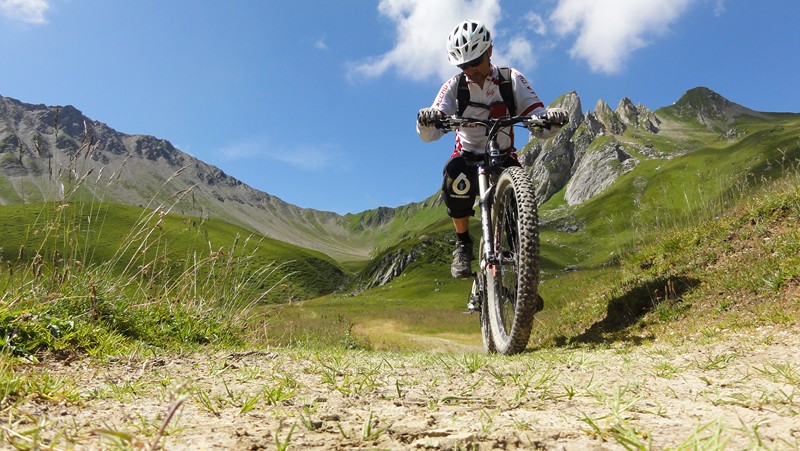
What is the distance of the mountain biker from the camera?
664cm

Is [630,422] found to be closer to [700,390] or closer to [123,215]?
[700,390]

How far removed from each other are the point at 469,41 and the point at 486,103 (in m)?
0.95

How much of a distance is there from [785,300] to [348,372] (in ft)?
16.3

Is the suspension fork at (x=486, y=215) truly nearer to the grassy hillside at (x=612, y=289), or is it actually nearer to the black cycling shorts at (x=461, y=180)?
the black cycling shorts at (x=461, y=180)

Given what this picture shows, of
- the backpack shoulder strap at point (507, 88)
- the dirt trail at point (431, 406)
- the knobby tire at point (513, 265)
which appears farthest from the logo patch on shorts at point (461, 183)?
the dirt trail at point (431, 406)

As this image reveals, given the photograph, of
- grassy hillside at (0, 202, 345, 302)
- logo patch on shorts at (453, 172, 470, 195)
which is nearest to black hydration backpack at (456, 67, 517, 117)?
logo patch on shorts at (453, 172, 470, 195)

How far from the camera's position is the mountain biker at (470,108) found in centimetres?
664

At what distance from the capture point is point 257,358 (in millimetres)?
3539

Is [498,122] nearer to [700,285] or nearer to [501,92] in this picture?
[501,92]

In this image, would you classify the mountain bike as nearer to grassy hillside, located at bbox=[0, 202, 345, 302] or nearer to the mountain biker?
the mountain biker

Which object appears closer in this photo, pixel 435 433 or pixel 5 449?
pixel 5 449

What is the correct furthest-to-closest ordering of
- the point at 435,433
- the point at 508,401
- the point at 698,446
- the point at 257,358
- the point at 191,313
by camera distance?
1. the point at 191,313
2. the point at 257,358
3. the point at 508,401
4. the point at 435,433
5. the point at 698,446

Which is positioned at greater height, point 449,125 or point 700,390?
point 449,125

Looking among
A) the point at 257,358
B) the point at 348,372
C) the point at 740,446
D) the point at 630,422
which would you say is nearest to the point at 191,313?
the point at 257,358
